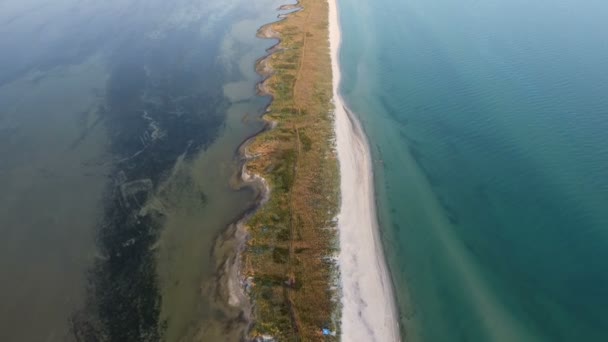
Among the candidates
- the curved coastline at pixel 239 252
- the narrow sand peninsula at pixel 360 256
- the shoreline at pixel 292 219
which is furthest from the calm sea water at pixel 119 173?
the narrow sand peninsula at pixel 360 256

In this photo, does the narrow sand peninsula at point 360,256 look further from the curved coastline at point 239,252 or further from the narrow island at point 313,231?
the curved coastline at point 239,252

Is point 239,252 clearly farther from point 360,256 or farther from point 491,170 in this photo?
point 491,170

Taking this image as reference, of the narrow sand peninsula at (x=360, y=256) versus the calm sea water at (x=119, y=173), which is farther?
the calm sea water at (x=119, y=173)

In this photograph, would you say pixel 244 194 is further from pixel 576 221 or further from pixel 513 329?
pixel 576 221

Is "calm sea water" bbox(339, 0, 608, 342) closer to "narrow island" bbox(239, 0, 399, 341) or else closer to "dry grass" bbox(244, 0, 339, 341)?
"narrow island" bbox(239, 0, 399, 341)

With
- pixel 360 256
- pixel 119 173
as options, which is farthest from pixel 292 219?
pixel 119 173

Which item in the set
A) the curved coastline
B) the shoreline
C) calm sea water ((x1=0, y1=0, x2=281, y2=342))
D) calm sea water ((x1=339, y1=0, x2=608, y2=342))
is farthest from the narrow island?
calm sea water ((x1=0, y1=0, x2=281, y2=342))
